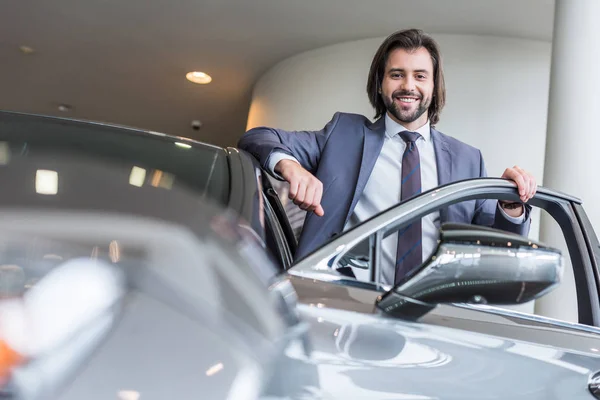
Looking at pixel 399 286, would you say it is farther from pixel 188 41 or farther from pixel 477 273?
pixel 188 41

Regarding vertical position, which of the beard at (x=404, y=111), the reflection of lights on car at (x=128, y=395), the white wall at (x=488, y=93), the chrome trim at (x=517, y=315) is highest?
the white wall at (x=488, y=93)

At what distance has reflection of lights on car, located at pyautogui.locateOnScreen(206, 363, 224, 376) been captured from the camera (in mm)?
381

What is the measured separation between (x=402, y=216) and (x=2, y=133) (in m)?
0.56

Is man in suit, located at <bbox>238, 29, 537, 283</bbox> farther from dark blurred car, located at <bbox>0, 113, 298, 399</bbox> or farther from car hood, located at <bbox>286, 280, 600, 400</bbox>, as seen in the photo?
dark blurred car, located at <bbox>0, 113, 298, 399</bbox>

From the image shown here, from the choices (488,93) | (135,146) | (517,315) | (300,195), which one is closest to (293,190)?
(300,195)

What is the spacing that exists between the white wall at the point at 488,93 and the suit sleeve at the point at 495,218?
2.33 metres

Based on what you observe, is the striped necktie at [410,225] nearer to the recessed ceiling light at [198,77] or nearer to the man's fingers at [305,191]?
the man's fingers at [305,191]

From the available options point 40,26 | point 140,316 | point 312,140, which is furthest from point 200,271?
point 40,26

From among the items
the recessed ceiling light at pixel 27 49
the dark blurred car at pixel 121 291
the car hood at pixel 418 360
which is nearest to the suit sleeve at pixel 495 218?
the car hood at pixel 418 360

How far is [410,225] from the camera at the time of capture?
1.33 meters

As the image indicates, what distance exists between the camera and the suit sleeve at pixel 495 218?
1.40m

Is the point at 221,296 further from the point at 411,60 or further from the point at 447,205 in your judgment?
the point at 411,60

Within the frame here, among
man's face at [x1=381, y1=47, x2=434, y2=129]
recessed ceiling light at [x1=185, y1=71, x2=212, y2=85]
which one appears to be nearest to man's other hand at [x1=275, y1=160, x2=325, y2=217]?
man's face at [x1=381, y1=47, x2=434, y2=129]

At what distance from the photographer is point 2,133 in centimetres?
81
